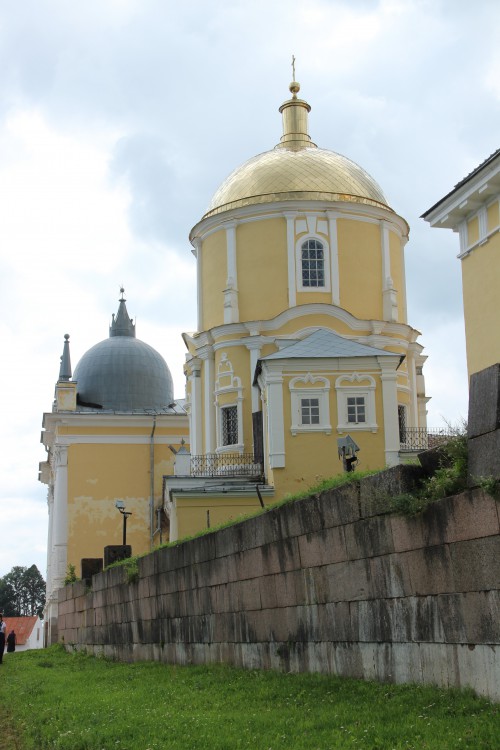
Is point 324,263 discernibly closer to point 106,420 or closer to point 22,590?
point 106,420

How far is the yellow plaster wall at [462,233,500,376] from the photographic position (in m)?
20.8

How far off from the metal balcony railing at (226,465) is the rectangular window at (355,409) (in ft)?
12.7

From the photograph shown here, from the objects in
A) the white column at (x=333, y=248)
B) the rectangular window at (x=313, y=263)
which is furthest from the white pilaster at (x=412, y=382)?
the rectangular window at (x=313, y=263)

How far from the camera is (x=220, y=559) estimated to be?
14523mm

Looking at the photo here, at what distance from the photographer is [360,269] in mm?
38562

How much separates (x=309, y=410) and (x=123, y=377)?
2335 centimetres

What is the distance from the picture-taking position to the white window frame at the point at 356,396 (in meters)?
31.5

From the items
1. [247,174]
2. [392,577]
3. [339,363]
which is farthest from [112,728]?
[247,174]

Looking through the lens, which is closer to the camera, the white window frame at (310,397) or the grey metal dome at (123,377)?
the white window frame at (310,397)

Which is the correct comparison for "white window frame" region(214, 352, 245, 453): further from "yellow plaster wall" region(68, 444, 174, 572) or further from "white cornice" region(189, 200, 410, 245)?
"yellow plaster wall" region(68, 444, 174, 572)

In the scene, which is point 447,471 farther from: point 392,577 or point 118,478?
point 118,478

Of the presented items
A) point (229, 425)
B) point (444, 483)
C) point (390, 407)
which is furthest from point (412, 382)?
point (444, 483)

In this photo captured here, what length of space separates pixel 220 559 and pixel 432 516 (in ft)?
20.1

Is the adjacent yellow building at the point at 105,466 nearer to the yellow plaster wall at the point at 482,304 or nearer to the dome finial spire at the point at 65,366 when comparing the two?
the dome finial spire at the point at 65,366
